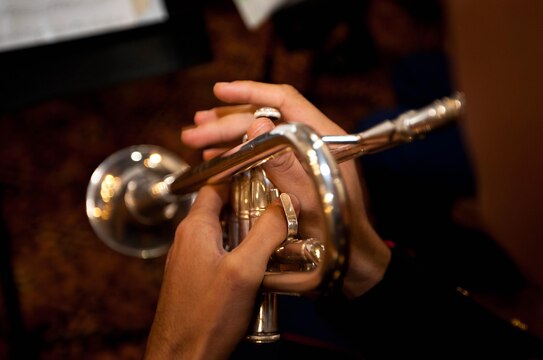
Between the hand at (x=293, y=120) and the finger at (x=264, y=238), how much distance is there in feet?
0.26

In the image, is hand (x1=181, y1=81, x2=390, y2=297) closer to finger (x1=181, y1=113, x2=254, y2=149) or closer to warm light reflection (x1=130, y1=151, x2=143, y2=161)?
finger (x1=181, y1=113, x2=254, y2=149)

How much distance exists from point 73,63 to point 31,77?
0.09 m

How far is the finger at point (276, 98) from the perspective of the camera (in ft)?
2.27

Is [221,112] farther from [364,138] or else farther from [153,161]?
[153,161]

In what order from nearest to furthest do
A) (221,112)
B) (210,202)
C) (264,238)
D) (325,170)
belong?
1. (325,170)
2. (264,238)
3. (210,202)
4. (221,112)

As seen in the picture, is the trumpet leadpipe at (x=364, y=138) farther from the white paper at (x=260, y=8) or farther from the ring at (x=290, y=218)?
the white paper at (x=260, y=8)

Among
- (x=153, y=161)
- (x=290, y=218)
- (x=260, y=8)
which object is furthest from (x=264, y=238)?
(x=153, y=161)

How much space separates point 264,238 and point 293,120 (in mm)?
218

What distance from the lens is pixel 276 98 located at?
702mm

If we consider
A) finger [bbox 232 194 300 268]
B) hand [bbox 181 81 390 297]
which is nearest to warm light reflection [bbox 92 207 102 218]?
hand [bbox 181 81 390 297]

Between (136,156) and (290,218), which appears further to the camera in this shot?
(136,156)

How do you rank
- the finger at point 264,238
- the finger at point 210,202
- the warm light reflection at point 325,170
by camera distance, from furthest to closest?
the finger at point 210,202
the finger at point 264,238
the warm light reflection at point 325,170

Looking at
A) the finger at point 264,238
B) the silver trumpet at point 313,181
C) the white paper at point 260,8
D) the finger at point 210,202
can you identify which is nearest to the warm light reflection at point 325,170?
the silver trumpet at point 313,181

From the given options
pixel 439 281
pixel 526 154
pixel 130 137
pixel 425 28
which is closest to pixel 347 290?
pixel 439 281
